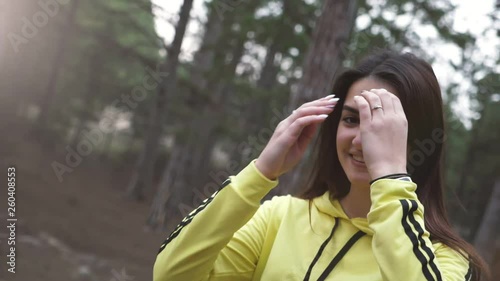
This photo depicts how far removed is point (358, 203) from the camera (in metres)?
2.07

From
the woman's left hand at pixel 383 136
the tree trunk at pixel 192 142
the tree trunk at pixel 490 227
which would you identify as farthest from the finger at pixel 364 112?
the tree trunk at pixel 490 227

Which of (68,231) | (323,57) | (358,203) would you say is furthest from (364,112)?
(68,231)

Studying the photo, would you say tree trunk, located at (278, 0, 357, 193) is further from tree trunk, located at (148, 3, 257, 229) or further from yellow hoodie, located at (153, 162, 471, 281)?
tree trunk, located at (148, 3, 257, 229)

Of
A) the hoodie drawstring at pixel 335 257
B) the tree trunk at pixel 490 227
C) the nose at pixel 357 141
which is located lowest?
the tree trunk at pixel 490 227

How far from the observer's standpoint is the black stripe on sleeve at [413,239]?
1.59 metres

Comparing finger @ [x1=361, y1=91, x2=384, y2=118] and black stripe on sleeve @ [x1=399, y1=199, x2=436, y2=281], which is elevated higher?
finger @ [x1=361, y1=91, x2=384, y2=118]

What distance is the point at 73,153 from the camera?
2427cm

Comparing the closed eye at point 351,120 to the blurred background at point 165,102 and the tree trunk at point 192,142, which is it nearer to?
the blurred background at point 165,102

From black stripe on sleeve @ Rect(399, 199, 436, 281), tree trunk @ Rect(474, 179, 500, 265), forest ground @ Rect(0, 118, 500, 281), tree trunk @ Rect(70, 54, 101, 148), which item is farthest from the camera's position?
tree trunk @ Rect(70, 54, 101, 148)

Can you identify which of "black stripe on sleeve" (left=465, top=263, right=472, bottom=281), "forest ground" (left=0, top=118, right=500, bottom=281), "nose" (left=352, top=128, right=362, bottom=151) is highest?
"nose" (left=352, top=128, right=362, bottom=151)

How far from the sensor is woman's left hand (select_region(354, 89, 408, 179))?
173cm

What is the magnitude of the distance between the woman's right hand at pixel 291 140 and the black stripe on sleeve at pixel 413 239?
446 mm

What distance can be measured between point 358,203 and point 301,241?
9.7 inches

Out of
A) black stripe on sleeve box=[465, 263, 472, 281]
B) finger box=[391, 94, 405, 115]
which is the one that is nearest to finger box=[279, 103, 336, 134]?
finger box=[391, 94, 405, 115]
